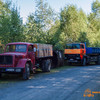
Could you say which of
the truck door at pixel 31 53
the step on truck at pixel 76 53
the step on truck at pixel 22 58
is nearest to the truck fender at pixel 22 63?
the step on truck at pixel 22 58

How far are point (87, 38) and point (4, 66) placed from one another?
857 inches

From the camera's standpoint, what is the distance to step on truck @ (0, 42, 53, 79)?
11.6m

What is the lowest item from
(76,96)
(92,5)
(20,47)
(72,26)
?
(76,96)

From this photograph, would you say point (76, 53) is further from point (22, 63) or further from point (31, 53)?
point (22, 63)

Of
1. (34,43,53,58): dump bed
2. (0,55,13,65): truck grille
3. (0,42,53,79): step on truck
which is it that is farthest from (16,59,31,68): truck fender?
(34,43,53,58): dump bed

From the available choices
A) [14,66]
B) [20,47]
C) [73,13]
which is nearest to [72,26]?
[73,13]

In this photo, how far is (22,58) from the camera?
12320mm

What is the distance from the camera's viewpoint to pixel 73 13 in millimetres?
29719

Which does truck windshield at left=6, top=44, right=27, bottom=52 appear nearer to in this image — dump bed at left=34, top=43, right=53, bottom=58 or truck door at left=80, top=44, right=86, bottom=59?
dump bed at left=34, top=43, right=53, bottom=58

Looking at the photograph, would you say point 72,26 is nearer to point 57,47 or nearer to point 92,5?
point 57,47

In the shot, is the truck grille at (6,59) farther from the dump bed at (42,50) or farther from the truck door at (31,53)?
the dump bed at (42,50)

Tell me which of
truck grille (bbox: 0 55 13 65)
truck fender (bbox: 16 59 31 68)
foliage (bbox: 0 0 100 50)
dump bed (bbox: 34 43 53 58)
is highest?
foliage (bbox: 0 0 100 50)

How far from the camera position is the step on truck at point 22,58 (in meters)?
11.6

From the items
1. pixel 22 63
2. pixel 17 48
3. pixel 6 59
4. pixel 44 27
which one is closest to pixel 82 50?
pixel 44 27
